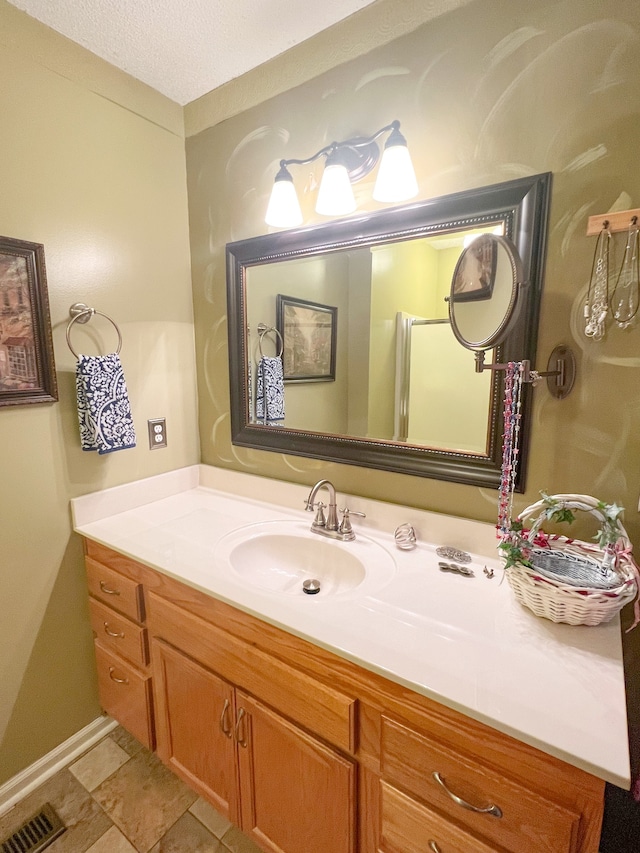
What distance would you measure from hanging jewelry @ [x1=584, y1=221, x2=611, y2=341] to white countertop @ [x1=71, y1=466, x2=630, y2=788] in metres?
0.59

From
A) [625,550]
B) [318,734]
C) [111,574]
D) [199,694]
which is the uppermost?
[625,550]

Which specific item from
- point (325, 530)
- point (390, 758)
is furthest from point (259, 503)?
point (390, 758)

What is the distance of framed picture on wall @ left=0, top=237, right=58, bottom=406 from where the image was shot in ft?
3.96

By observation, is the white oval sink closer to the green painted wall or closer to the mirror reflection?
the mirror reflection

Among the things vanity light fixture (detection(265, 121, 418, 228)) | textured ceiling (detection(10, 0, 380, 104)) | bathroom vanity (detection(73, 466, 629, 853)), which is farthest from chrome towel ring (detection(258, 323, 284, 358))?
textured ceiling (detection(10, 0, 380, 104))

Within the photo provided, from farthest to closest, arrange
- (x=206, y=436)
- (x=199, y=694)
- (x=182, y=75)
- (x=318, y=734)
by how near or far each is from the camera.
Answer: (x=206, y=436) < (x=182, y=75) < (x=199, y=694) < (x=318, y=734)

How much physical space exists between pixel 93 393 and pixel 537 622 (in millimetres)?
1379

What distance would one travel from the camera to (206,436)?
1.81m

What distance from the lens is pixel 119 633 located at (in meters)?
1.38

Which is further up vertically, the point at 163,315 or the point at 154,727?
the point at 163,315

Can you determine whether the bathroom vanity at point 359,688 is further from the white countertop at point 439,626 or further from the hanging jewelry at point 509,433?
the hanging jewelry at point 509,433

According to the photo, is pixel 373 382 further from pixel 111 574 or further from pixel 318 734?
pixel 111 574

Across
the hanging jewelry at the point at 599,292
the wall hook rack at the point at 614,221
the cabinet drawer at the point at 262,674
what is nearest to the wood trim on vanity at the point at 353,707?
the cabinet drawer at the point at 262,674

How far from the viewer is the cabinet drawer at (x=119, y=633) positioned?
1.31m
